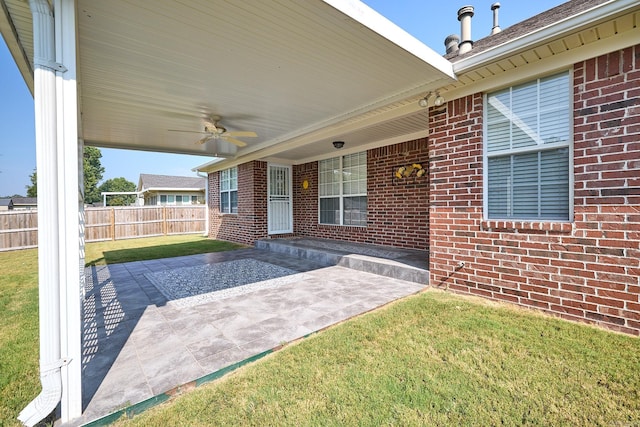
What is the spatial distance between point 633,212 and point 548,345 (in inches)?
58.5

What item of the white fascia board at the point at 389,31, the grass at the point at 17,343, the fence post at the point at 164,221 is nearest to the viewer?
the grass at the point at 17,343

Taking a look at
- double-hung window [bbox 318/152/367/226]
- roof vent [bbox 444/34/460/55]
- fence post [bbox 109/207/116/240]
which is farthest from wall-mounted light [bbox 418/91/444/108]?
fence post [bbox 109/207/116/240]

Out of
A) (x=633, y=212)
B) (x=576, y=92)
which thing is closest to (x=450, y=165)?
(x=576, y=92)

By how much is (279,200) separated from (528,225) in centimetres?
705

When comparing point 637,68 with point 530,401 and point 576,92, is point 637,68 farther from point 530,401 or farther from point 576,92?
point 530,401

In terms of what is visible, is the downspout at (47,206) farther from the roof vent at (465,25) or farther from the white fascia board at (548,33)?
the roof vent at (465,25)

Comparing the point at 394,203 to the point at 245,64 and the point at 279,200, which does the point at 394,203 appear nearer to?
the point at 279,200

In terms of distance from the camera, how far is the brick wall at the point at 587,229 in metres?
2.65

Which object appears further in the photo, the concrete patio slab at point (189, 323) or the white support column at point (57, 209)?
the concrete patio slab at point (189, 323)

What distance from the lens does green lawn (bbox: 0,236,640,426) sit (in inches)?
68.2

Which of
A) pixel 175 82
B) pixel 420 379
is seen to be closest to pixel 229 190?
pixel 175 82

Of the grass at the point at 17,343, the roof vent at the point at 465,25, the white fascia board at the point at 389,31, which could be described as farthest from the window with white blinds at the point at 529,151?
the grass at the point at 17,343

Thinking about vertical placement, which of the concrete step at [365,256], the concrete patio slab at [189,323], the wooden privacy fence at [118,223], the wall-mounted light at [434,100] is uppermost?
the wall-mounted light at [434,100]

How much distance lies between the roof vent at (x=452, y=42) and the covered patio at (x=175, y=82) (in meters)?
1.98
